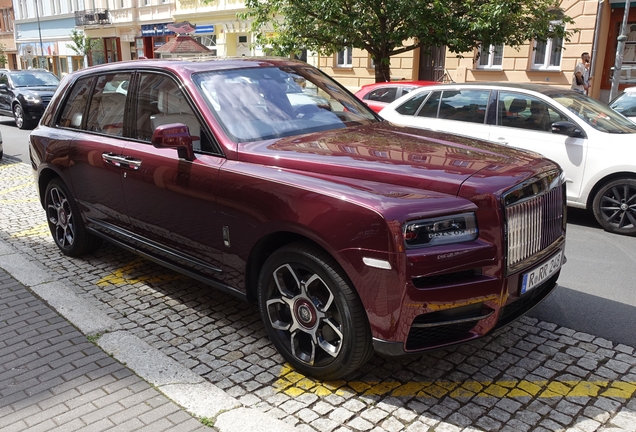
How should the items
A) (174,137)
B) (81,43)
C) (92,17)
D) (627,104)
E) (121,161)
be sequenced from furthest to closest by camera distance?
(81,43), (92,17), (627,104), (121,161), (174,137)

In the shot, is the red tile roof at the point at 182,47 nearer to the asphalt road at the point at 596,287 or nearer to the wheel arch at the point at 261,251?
the asphalt road at the point at 596,287

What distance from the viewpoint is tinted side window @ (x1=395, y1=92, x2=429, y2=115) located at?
8836mm

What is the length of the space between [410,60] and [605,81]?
701cm

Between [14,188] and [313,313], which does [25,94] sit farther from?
[313,313]

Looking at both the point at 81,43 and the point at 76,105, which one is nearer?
the point at 76,105

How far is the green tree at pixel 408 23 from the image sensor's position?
13297 mm

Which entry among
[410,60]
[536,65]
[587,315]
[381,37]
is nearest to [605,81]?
[536,65]

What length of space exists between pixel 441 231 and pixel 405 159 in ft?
2.16

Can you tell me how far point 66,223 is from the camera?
5.96 m

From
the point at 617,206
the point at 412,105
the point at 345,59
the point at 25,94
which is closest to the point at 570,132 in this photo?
the point at 617,206

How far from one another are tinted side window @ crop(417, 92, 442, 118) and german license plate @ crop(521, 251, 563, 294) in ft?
16.7

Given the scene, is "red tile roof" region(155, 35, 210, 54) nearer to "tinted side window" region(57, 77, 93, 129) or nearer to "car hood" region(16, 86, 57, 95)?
"car hood" region(16, 86, 57, 95)

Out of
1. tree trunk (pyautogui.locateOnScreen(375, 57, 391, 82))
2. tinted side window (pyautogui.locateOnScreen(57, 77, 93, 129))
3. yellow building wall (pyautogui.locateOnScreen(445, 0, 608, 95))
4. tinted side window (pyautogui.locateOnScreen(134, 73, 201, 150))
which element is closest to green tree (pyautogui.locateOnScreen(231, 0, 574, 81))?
tree trunk (pyautogui.locateOnScreen(375, 57, 391, 82))

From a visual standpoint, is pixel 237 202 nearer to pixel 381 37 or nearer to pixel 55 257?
pixel 55 257
